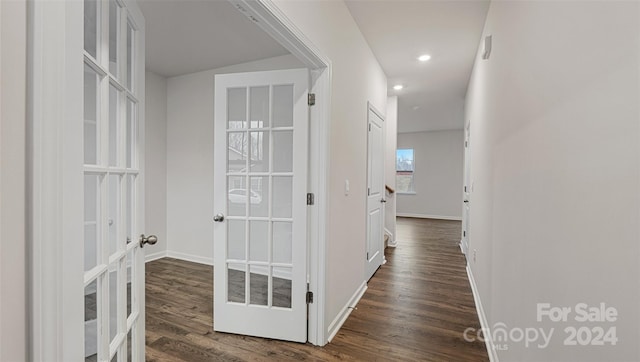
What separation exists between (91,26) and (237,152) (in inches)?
59.6

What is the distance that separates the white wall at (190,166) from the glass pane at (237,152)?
2048 mm

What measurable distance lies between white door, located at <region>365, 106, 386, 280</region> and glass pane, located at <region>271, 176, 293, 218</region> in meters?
1.42

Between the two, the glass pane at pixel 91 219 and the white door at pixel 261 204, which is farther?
the white door at pixel 261 204

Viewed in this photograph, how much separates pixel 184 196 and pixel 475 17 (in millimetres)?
4151

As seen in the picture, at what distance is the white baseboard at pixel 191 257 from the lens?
14.3ft

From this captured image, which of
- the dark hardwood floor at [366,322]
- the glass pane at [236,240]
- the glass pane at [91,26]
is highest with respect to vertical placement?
the glass pane at [91,26]

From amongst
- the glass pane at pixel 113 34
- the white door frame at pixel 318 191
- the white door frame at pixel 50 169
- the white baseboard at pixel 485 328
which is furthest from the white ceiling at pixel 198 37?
the white baseboard at pixel 485 328

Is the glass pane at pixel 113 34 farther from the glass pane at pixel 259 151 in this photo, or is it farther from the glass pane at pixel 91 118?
the glass pane at pixel 259 151

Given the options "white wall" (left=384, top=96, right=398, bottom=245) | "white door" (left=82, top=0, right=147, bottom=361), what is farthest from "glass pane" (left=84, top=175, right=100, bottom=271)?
"white wall" (left=384, top=96, right=398, bottom=245)

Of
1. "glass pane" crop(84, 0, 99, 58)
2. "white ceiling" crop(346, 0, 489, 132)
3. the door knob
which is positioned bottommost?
the door knob

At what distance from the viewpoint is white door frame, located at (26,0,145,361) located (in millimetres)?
587

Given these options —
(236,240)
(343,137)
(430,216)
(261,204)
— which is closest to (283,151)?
(261,204)

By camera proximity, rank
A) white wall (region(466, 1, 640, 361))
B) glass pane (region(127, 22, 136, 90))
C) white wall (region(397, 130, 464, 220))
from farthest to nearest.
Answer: white wall (region(397, 130, 464, 220))
glass pane (region(127, 22, 136, 90))
white wall (region(466, 1, 640, 361))

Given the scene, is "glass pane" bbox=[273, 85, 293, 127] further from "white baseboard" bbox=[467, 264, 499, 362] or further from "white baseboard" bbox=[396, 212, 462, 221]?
"white baseboard" bbox=[396, 212, 462, 221]
